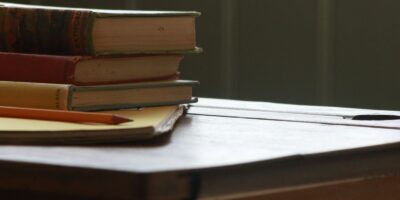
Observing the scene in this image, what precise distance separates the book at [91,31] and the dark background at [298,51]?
82 cm

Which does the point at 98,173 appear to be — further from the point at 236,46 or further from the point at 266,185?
the point at 236,46

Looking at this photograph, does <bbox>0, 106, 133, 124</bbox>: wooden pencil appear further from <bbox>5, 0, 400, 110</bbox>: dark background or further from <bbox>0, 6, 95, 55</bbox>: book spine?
<bbox>5, 0, 400, 110</bbox>: dark background

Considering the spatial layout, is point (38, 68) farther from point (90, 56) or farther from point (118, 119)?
point (118, 119)

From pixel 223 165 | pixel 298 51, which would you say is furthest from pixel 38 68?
pixel 298 51

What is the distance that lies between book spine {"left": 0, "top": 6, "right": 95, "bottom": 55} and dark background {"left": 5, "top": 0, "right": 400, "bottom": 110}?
914mm

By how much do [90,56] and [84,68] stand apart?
0.05 feet

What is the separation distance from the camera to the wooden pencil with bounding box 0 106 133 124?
779mm

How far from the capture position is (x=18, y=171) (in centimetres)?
65

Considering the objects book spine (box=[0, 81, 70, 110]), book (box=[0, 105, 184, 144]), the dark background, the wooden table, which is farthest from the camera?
the dark background

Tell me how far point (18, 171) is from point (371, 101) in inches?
47.0

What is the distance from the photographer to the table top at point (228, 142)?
25.6 inches

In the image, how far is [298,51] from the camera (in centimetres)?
180

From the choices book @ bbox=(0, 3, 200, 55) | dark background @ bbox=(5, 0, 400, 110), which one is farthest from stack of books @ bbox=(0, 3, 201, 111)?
dark background @ bbox=(5, 0, 400, 110)

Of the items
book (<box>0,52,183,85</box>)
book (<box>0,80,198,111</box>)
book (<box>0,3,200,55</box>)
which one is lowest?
book (<box>0,80,198,111</box>)
